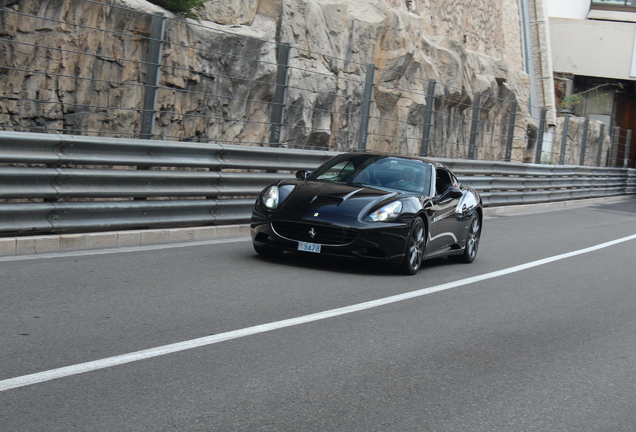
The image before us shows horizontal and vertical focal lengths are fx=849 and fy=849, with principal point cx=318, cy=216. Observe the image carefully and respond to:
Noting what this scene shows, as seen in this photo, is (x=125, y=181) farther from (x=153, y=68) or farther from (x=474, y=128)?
(x=474, y=128)

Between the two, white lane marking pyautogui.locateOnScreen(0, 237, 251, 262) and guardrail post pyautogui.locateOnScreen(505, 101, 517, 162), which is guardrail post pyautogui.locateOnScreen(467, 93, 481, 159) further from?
white lane marking pyautogui.locateOnScreen(0, 237, 251, 262)

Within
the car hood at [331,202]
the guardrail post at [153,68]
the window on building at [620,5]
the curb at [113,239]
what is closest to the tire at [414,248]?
the car hood at [331,202]

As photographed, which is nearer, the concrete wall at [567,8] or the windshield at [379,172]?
the windshield at [379,172]

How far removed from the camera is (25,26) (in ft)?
36.3

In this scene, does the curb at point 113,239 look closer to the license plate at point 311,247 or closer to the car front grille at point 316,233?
the car front grille at point 316,233

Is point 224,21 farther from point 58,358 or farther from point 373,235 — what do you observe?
point 58,358

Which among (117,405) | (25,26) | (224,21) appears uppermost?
(224,21)

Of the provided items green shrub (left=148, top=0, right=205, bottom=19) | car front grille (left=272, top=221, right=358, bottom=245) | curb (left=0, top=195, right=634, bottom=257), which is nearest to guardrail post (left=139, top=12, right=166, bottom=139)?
curb (left=0, top=195, right=634, bottom=257)

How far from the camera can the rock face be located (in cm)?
1104

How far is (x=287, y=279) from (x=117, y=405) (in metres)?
4.07

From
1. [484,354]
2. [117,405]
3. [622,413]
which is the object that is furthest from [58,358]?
[622,413]

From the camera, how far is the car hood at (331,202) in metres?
8.72

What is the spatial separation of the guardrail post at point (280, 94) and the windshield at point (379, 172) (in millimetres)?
2069

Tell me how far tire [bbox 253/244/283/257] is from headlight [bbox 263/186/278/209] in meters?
0.46
